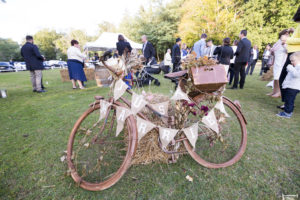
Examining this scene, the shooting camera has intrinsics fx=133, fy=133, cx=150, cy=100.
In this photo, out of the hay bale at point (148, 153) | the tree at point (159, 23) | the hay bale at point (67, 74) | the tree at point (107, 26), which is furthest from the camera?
the tree at point (107, 26)

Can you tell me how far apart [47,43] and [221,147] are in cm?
6394

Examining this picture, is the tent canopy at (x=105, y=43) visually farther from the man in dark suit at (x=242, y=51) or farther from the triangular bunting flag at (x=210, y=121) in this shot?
the triangular bunting flag at (x=210, y=121)

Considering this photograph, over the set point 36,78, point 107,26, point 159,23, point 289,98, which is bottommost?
point 289,98

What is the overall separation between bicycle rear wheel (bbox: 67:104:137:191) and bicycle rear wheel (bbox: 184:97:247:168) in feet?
2.62

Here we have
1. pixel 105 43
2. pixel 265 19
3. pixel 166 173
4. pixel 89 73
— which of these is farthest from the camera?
pixel 265 19

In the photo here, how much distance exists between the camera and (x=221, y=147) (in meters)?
2.29

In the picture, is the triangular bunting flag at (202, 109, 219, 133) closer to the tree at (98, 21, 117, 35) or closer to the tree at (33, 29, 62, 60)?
the tree at (98, 21, 117, 35)

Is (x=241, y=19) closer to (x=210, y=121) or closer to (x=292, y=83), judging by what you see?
(x=292, y=83)

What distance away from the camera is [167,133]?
5.41 feet

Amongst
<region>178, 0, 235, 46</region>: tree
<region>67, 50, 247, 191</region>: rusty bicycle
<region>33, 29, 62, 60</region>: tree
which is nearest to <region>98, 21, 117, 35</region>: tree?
<region>33, 29, 62, 60</region>: tree

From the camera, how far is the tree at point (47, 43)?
46.8 meters

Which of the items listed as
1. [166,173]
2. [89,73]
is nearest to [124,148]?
[166,173]

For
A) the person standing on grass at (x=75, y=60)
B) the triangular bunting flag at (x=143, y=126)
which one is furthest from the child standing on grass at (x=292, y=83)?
the person standing on grass at (x=75, y=60)

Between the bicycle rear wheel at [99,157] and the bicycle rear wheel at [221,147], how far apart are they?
2.62 ft
